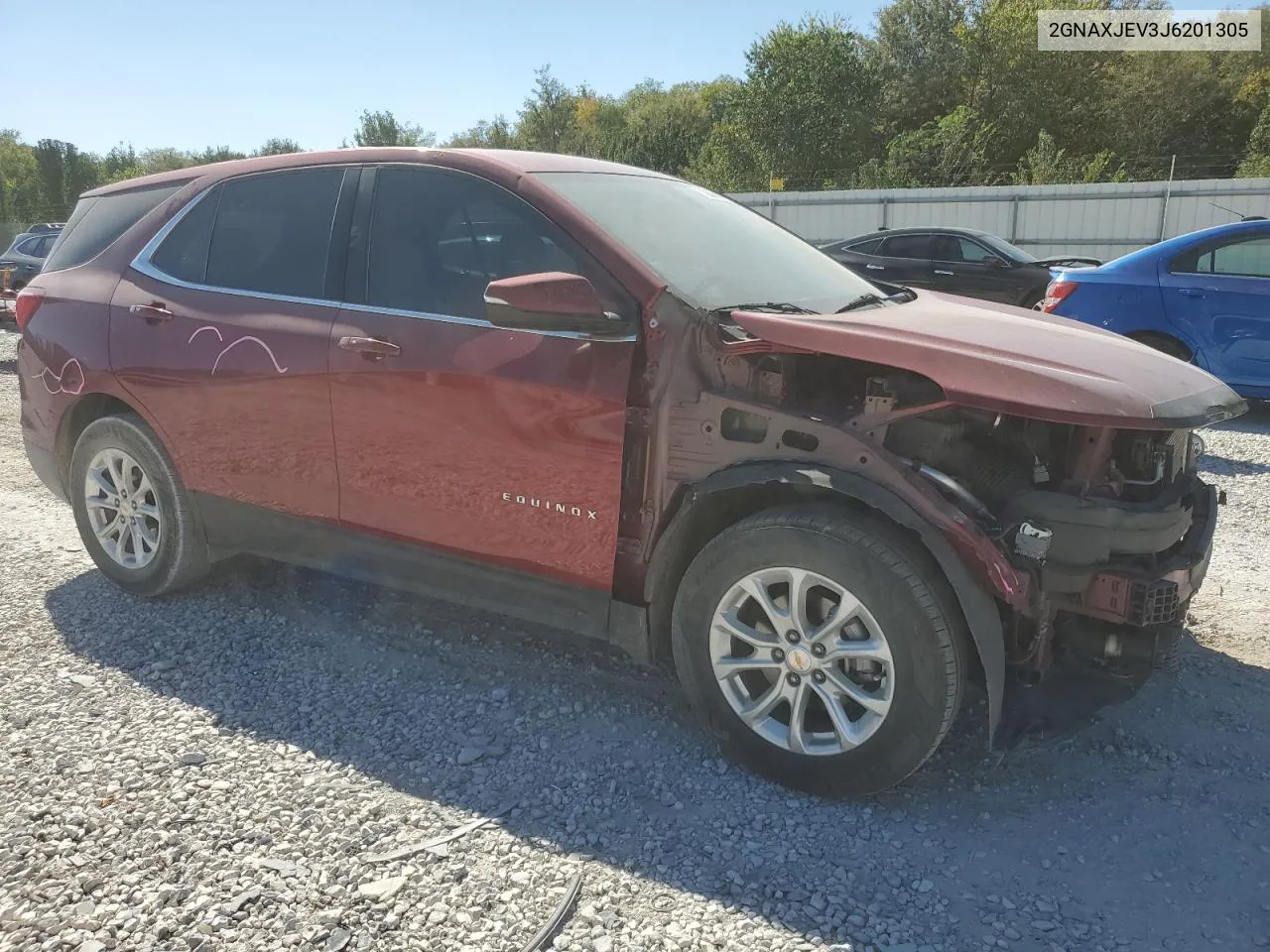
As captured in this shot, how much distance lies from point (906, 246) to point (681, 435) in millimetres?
11758

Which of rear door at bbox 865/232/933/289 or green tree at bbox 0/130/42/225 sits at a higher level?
green tree at bbox 0/130/42/225

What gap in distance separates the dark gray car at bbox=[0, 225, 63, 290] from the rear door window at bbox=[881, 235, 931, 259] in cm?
1303

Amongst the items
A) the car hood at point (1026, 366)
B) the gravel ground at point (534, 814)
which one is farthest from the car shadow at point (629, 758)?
the car hood at point (1026, 366)

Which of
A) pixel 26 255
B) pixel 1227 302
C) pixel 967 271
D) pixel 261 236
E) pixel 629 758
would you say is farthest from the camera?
pixel 26 255

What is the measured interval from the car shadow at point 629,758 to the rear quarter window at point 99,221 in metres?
1.64

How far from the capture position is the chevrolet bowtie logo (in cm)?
303

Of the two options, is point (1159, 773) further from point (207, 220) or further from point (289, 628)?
point (207, 220)

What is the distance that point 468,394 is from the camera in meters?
3.15

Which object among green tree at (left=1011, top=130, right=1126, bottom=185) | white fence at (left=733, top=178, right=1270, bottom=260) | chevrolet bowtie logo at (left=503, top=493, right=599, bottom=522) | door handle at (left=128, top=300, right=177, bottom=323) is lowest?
chevrolet bowtie logo at (left=503, top=493, right=599, bottom=522)

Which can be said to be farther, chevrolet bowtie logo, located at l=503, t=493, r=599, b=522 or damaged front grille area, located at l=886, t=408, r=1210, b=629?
chevrolet bowtie logo, located at l=503, t=493, r=599, b=522

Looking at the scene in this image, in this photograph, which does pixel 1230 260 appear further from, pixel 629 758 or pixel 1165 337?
pixel 629 758

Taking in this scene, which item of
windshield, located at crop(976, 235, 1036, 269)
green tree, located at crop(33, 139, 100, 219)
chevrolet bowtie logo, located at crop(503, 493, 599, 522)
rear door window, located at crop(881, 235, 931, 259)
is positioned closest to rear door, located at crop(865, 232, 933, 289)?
rear door window, located at crop(881, 235, 931, 259)

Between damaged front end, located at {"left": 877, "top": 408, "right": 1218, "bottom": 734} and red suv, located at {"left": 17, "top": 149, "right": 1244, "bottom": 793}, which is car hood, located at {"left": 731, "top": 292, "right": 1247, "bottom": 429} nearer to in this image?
red suv, located at {"left": 17, "top": 149, "right": 1244, "bottom": 793}

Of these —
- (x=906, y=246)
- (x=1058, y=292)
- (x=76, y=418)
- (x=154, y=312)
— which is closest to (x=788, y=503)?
(x=154, y=312)
